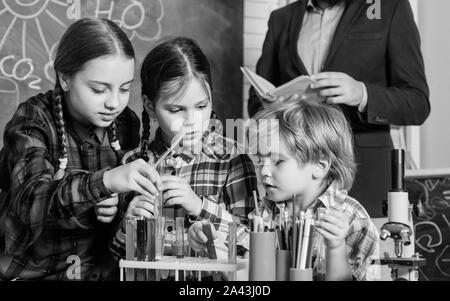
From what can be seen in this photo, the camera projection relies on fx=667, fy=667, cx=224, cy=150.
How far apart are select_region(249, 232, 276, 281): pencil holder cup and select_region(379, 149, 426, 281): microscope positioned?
0.20 metres

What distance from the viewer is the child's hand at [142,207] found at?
4.86ft

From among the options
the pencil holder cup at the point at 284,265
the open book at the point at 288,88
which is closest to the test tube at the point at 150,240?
the pencil holder cup at the point at 284,265

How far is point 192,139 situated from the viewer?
168 cm

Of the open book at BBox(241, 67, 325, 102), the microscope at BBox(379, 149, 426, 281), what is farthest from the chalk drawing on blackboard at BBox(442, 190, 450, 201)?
the microscope at BBox(379, 149, 426, 281)

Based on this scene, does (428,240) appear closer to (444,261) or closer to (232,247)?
(444,261)

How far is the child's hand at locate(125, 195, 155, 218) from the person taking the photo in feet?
4.86

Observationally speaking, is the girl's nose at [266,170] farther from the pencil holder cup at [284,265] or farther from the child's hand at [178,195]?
the pencil holder cup at [284,265]

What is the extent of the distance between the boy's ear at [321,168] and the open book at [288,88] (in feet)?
0.70

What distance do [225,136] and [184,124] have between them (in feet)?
0.83

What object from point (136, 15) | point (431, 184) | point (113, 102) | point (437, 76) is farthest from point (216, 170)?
point (437, 76)

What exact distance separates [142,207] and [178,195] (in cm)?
9

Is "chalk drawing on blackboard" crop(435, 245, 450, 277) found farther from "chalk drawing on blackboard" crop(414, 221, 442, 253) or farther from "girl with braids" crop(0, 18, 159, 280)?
"girl with braids" crop(0, 18, 159, 280)

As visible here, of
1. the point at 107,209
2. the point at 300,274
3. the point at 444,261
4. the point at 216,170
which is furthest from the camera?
the point at 444,261

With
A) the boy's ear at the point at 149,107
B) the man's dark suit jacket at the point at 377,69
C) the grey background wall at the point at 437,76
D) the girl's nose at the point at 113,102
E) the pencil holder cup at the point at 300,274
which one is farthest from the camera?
the grey background wall at the point at 437,76
